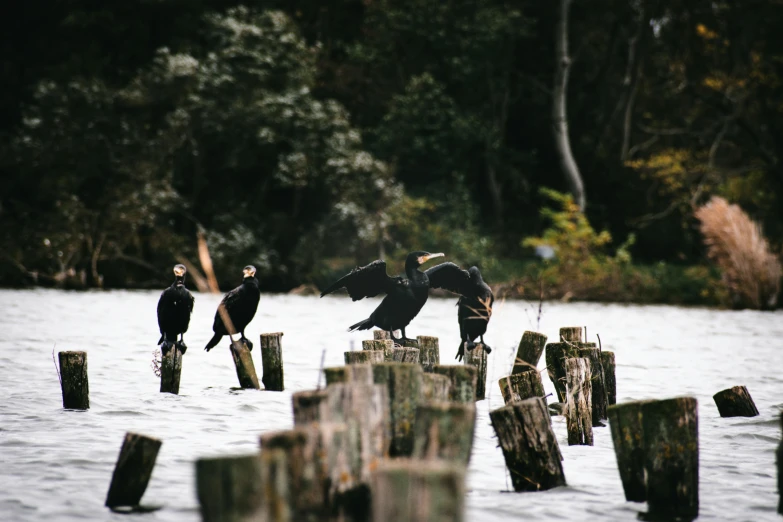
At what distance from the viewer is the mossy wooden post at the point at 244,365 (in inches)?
355

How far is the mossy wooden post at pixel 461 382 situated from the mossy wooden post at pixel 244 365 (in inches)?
150

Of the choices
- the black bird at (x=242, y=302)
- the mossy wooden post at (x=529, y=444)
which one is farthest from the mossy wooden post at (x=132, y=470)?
the black bird at (x=242, y=302)

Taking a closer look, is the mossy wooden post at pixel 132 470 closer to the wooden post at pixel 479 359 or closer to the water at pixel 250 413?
the water at pixel 250 413

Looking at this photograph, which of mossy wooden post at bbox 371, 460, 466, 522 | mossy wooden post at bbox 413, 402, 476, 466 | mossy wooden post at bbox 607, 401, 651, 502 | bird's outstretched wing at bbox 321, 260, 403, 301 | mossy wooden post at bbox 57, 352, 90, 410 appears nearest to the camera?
mossy wooden post at bbox 371, 460, 466, 522

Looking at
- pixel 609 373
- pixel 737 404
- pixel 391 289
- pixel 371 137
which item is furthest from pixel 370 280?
pixel 371 137

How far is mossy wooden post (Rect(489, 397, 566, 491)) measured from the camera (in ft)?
17.2

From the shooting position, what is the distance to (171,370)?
28.8 feet

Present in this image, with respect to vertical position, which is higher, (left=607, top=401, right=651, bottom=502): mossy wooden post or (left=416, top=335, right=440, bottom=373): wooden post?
(left=416, top=335, right=440, bottom=373): wooden post

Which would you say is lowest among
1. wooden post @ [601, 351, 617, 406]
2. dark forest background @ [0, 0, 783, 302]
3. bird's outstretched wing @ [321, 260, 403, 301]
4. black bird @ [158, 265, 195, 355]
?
wooden post @ [601, 351, 617, 406]

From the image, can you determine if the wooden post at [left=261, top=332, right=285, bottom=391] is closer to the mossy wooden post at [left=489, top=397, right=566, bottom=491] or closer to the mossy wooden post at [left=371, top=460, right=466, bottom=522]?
the mossy wooden post at [left=489, top=397, right=566, bottom=491]

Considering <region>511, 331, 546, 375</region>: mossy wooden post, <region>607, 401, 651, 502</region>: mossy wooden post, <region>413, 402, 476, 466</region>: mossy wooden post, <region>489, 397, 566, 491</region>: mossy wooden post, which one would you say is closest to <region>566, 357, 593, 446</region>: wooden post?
<region>489, 397, 566, 491</region>: mossy wooden post

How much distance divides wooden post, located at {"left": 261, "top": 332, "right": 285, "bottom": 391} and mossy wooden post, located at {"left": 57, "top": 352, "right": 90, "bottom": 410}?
159cm

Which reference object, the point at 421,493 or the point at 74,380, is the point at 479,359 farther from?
the point at 421,493

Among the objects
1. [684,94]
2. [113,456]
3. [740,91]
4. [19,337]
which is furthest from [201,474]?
[684,94]
